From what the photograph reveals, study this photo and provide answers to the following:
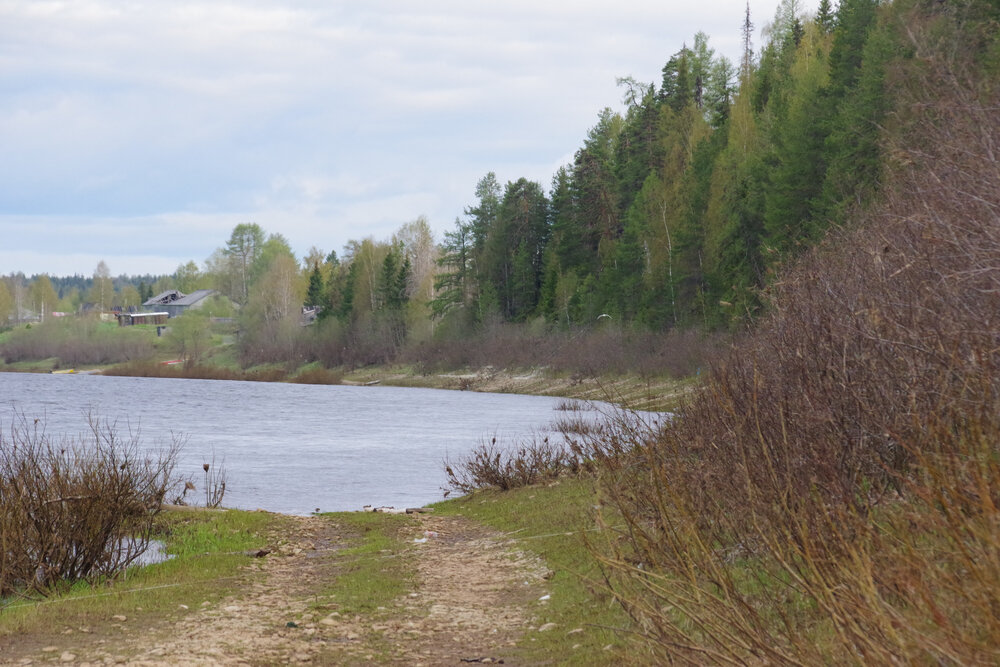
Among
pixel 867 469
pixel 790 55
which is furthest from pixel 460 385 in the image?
pixel 867 469

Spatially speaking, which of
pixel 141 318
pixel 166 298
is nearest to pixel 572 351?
pixel 141 318

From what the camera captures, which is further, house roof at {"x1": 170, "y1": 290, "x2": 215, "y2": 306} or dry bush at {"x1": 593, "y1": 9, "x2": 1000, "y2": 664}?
house roof at {"x1": 170, "y1": 290, "x2": 215, "y2": 306}

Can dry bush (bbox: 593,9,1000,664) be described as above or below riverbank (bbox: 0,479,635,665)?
above

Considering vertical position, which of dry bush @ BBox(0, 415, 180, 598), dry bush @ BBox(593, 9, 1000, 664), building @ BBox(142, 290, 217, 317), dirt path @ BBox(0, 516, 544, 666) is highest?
building @ BBox(142, 290, 217, 317)

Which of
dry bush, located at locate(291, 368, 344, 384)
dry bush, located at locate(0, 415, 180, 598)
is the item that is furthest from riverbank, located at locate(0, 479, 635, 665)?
dry bush, located at locate(291, 368, 344, 384)

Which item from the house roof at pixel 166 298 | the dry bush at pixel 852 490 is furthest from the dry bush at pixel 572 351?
the house roof at pixel 166 298

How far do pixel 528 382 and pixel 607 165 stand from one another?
71.3 ft

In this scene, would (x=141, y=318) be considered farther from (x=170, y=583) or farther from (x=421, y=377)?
(x=170, y=583)

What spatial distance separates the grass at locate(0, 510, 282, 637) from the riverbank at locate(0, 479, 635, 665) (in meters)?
0.03

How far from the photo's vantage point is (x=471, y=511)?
18188mm

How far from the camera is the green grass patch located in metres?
10.4

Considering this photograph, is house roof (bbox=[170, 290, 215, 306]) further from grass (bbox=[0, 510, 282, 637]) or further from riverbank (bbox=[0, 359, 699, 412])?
grass (bbox=[0, 510, 282, 637])

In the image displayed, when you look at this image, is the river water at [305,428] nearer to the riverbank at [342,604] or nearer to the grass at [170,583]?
the grass at [170,583]

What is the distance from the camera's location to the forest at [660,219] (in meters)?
38.0
